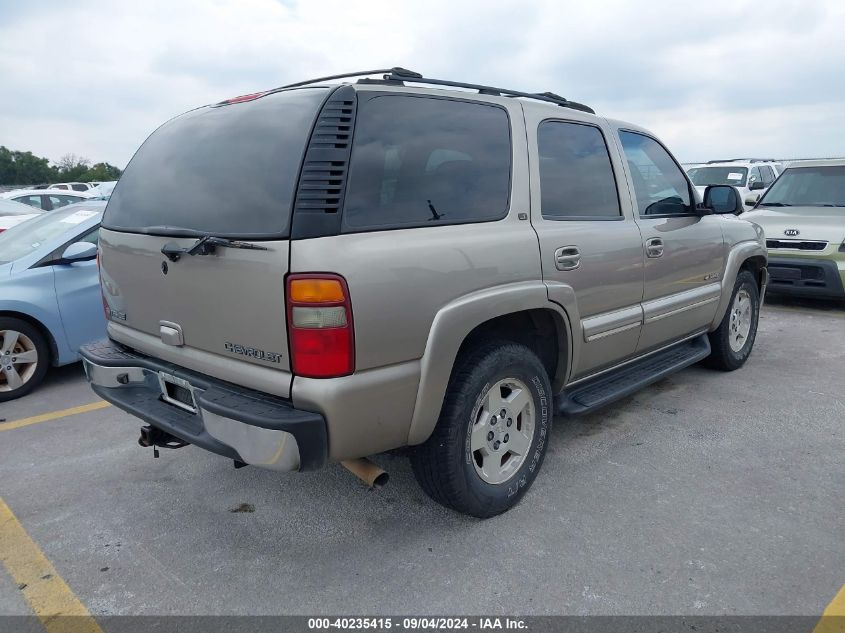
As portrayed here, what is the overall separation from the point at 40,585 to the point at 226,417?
1.09 meters

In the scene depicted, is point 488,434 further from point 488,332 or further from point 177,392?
point 177,392

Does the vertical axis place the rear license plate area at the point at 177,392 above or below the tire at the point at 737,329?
above

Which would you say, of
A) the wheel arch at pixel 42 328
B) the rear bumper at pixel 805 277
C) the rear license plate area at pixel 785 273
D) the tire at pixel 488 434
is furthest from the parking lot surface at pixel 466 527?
the rear license plate area at pixel 785 273

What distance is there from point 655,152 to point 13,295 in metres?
4.66

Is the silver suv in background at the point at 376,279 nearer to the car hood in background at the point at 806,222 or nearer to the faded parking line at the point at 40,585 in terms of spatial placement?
the faded parking line at the point at 40,585

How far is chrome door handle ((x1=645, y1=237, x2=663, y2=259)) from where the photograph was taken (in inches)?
145

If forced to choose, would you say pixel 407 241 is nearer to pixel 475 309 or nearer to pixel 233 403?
pixel 475 309

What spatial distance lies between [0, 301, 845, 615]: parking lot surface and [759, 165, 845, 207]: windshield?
4.63 metres

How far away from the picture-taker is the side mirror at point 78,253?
493cm

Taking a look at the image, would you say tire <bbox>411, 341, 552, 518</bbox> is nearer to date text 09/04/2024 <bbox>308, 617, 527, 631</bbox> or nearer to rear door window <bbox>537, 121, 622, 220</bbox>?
date text 09/04/2024 <bbox>308, 617, 527, 631</bbox>

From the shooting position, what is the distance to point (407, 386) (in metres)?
2.40

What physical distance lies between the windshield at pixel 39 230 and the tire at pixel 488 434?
4.05 m

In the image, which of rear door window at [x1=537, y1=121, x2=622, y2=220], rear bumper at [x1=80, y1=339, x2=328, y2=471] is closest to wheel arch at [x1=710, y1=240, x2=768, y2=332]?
rear door window at [x1=537, y1=121, x2=622, y2=220]

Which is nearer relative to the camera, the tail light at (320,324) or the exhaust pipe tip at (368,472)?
the tail light at (320,324)
